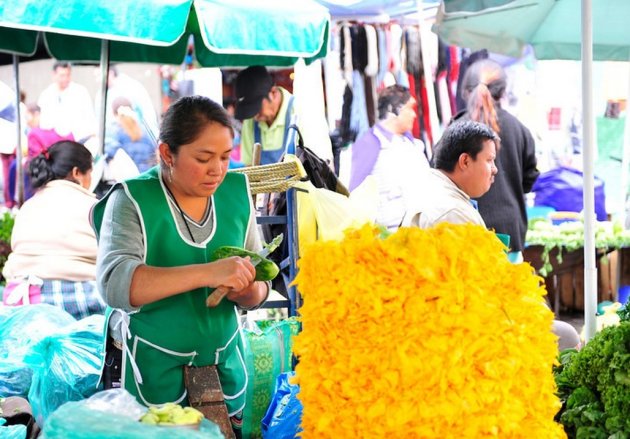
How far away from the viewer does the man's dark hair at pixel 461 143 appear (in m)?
4.44

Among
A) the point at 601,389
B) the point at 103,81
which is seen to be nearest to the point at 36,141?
the point at 103,81

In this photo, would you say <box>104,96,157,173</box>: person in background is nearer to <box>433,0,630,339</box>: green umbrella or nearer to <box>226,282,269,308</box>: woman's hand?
<box>433,0,630,339</box>: green umbrella

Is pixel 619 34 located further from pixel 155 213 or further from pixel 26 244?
pixel 26 244

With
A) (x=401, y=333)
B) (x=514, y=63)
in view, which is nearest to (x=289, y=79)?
(x=514, y=63)

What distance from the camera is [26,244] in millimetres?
5504

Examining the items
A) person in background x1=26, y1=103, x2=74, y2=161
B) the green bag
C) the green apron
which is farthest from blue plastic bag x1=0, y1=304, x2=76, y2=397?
person in background x1=26, y1=103, x2=74, y2=161

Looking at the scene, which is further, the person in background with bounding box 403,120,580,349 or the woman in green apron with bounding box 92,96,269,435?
the person in background with bounding box 403,120,580,349

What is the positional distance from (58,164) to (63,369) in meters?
1.82

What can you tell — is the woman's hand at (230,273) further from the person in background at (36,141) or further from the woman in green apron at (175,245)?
the person in background at (36,141)

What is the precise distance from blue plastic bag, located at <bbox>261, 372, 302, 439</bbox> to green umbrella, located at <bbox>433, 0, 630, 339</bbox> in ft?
4.32

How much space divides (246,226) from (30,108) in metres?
8.99

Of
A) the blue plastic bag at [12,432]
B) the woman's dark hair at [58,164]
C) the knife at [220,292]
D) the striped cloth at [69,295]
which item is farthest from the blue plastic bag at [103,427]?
the woman's dark hair at [58,164]

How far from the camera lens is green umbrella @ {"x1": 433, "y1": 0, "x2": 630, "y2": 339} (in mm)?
3850

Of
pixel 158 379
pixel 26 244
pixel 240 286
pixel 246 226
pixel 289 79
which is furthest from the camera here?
pixel 289 79
